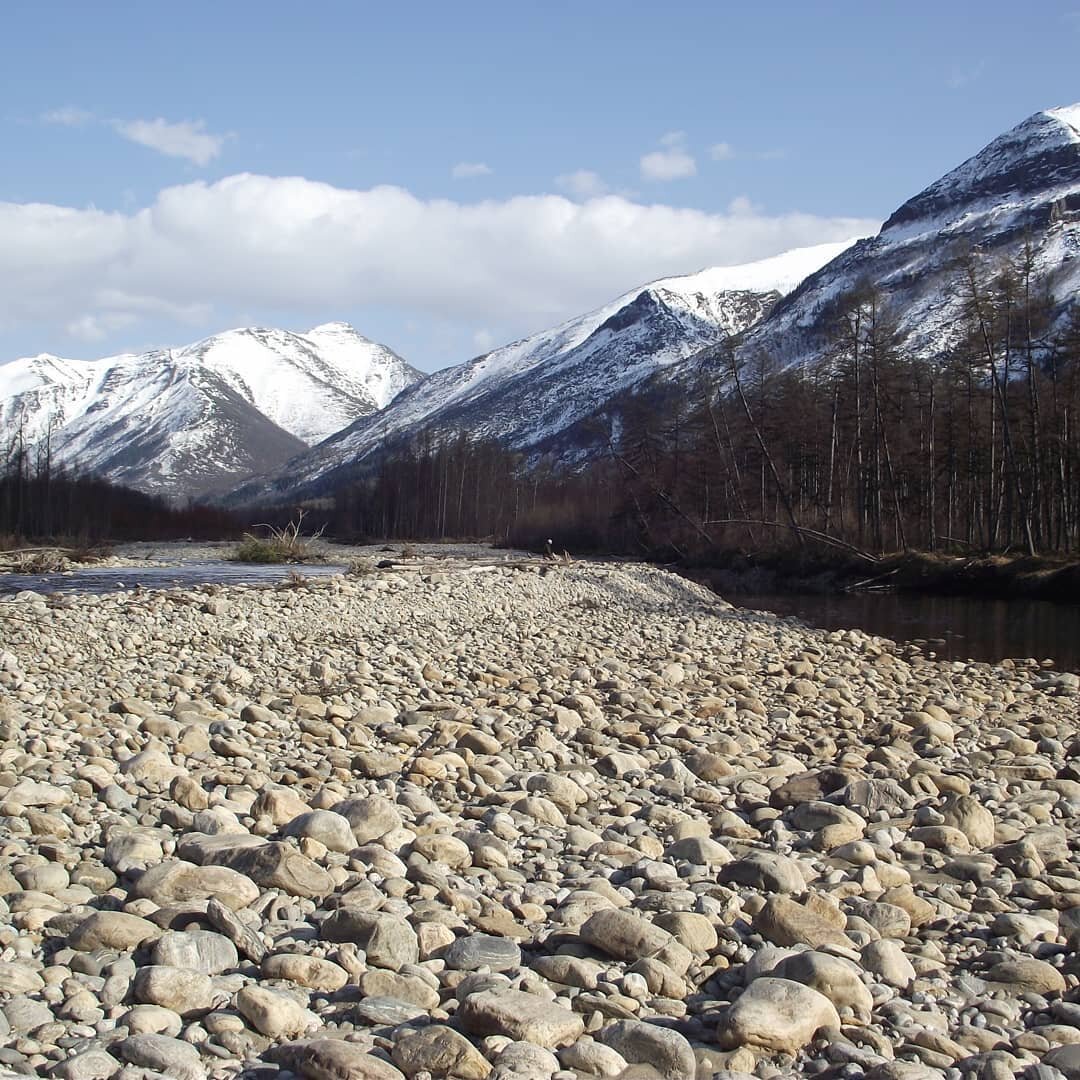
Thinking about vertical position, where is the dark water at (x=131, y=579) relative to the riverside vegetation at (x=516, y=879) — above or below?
above

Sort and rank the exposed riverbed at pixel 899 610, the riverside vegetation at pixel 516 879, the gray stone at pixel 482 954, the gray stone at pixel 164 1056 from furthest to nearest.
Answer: the exposed riverbed at pixel 899 610 < the gray stone at pixel 482 954 < the riverside vegetation at pixel 516 879 < the gray stone at pixel 164 1056

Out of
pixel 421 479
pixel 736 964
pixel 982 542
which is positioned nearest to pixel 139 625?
pixel 736 964

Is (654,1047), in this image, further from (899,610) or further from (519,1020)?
(899,610)

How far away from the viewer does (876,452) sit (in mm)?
46688

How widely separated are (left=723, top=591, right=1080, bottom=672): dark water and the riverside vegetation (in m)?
7.49

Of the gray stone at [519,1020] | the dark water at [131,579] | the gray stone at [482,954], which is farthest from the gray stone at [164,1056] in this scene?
the dark water at [131,579]

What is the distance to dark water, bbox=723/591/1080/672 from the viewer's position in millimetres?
20305

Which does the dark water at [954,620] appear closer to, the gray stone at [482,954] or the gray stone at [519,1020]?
the gray stone at [482,954]

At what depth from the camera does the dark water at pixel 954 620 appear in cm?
2030

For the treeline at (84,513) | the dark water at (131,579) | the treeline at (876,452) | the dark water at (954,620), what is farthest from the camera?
the treeline at (84,513)

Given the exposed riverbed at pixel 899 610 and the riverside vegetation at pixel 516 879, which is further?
the exposed riverbed at pixel 899 610

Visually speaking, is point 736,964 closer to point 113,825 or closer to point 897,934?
point 897,934

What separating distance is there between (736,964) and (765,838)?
8.02 feet

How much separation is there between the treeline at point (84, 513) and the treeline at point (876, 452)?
3317 centimetres
